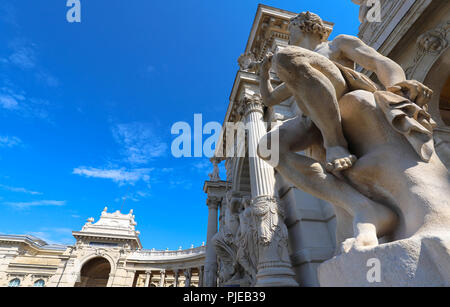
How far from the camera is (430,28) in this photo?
4.89 metres

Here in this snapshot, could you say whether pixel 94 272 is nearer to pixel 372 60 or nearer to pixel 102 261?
pixel 102 261

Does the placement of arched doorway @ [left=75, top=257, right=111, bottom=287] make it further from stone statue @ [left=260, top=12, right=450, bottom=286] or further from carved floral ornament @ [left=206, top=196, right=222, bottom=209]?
stone statue @ [left=260, top=12, right=450, bottom=286]

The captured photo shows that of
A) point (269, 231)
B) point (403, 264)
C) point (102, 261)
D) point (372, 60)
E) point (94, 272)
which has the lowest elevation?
point (403, 264)

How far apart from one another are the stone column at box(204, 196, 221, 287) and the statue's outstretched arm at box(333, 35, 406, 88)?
9975 mm

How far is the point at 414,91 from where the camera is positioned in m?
1.82

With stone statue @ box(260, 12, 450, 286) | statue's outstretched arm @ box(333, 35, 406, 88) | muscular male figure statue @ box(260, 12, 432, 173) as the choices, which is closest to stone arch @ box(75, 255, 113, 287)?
stone statue @ box(260, 12, 450, 286)

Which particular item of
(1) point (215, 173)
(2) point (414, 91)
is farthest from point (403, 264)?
(1) point (215, 173)

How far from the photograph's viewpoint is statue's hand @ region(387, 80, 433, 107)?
1.82 meters

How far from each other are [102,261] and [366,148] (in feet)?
173

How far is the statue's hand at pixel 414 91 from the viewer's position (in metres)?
1.82

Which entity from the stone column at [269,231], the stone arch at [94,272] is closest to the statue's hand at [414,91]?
the stone column at [269,231]

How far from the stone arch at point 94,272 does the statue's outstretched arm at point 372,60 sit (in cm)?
4846
